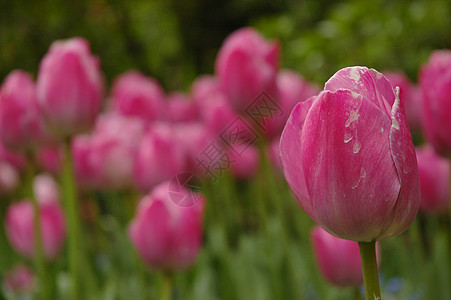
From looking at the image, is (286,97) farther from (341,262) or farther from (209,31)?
(209,31)

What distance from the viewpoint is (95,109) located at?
1.02m

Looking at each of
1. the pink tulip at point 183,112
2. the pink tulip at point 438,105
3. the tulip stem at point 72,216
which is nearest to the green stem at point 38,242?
the tulip stem at point 72,216

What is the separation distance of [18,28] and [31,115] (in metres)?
3.21

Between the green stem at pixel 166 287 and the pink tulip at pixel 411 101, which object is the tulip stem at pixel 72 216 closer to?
the green stem at pixel 166 287

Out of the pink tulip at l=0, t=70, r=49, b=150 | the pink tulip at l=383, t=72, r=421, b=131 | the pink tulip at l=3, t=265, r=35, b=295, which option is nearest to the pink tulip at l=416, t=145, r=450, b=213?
the pink tulip at l=383, t=72, r=421, b=131

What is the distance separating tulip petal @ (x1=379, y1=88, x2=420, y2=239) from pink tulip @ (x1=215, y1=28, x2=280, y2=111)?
31.7 inches

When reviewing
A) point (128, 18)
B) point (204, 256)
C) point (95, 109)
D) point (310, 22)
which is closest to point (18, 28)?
point (128, 18)

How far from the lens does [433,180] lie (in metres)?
1.18

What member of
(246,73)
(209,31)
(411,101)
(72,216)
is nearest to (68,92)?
(72,216)

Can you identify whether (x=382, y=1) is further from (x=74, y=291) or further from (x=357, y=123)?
(x=357, y=123)

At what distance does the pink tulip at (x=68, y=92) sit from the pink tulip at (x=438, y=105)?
1.85 ft

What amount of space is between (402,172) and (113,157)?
1109mm

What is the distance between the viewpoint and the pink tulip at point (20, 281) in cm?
150

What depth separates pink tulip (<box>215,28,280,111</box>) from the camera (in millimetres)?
1154
